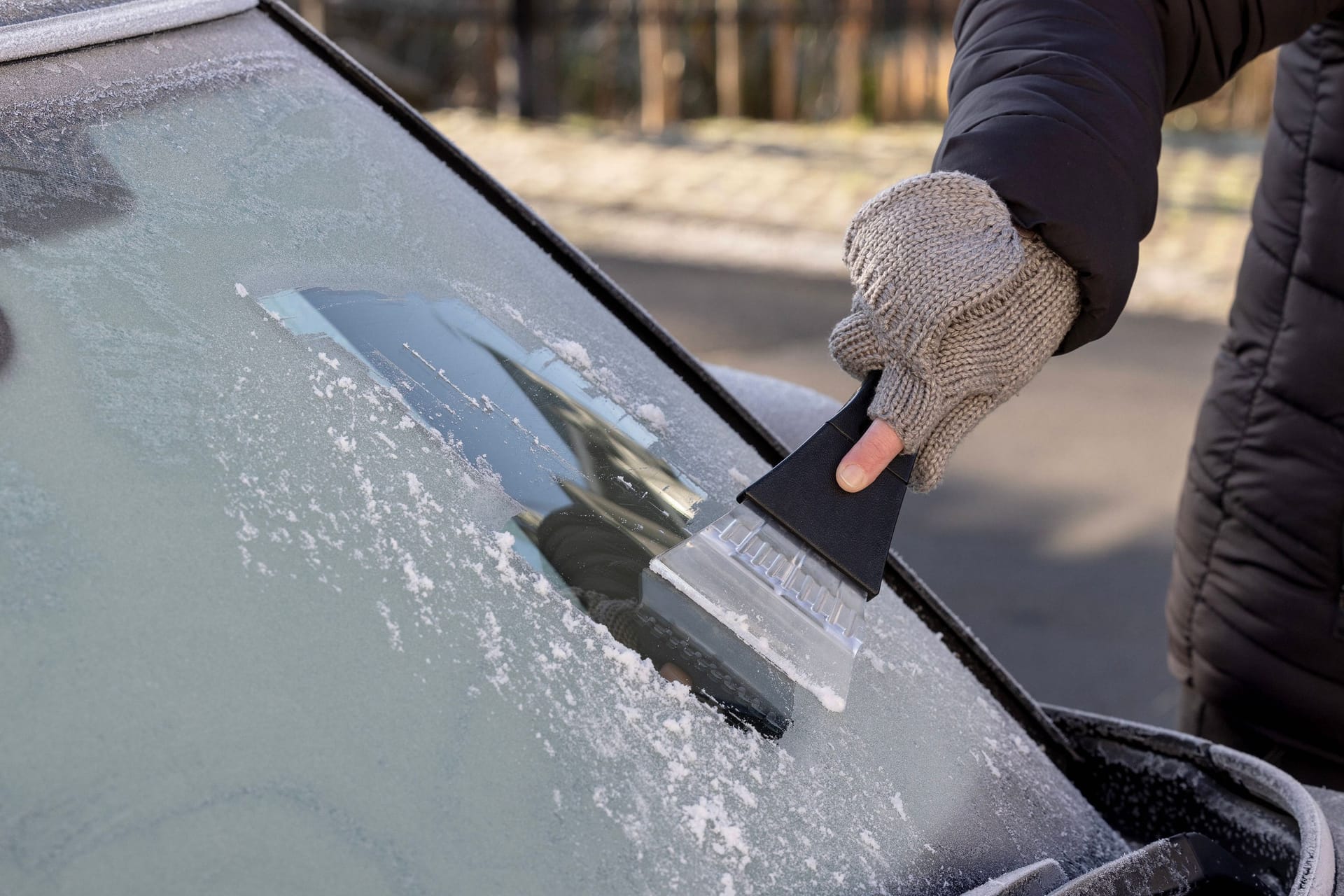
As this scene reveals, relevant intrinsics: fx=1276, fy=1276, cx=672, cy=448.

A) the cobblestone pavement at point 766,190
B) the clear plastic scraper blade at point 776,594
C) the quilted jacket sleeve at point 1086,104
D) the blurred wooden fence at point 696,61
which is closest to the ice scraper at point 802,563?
the clear plastic scraper blade at point 776,594

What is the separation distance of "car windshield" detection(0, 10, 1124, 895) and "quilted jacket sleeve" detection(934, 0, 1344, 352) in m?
0.38

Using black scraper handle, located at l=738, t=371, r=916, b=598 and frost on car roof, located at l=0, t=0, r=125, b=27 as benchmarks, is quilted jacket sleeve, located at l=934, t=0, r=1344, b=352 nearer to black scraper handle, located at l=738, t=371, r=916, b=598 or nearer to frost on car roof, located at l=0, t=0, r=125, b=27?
black scraper handle, located at l=738, t=371, r=916, b=598

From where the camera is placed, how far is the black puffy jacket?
1185 millimetres

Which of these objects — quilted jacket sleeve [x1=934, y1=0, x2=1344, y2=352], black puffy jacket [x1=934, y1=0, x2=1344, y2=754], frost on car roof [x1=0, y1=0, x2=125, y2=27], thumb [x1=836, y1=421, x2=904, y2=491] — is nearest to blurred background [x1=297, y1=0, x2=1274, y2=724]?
black puffy jacket [x1=934, y1=0, x2=1344, y2=754]

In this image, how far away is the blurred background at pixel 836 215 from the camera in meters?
3.71

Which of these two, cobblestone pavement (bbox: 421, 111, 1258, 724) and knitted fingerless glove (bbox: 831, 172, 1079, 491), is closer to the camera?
knitted fingerless glove (bbox: 831, 172, 1079, 491)

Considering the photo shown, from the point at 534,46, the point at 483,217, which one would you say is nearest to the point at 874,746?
the point at 483,217

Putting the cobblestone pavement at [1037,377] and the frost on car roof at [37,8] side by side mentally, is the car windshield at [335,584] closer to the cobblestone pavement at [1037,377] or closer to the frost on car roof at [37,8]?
the frost on car roof at [37,8]

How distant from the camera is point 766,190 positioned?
7336 millimetres

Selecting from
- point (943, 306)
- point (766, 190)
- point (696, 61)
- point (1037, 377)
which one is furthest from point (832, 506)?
point (696, 61)

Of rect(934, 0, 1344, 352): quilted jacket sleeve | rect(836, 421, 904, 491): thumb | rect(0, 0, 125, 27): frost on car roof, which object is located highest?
rect(0, 0, 125, 27): frost on car roof

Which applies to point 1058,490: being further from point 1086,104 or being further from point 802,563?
point 802,563

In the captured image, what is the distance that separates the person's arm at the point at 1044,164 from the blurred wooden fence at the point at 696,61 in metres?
7.25

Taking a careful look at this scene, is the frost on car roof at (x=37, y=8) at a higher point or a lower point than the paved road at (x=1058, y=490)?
higher
